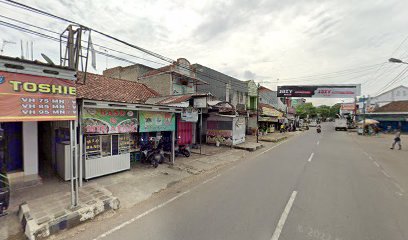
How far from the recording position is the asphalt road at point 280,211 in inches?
162

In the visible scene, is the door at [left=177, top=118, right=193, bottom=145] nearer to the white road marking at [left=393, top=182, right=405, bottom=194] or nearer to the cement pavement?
the cement pavement

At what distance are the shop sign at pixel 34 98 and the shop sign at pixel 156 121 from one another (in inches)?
166

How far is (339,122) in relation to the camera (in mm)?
43344

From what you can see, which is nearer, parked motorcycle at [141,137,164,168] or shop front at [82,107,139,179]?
shop front at [82,107,139,179]

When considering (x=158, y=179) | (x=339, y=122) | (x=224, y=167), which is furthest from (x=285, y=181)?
(x=339, y=122)

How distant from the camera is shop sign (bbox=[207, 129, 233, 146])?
17.0 metres

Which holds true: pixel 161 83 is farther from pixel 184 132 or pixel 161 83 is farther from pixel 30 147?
pixel 30 147

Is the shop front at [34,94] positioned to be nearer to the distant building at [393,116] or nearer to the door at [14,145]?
the door at [14,145]

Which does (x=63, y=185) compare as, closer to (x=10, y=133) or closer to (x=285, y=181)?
(x=10, y=133)

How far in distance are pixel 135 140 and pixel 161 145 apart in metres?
1.46

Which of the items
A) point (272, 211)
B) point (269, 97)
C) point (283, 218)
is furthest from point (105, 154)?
point (269, 97)

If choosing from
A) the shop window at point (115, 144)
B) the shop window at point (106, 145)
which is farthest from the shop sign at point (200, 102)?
the shop window at point (115, 144)

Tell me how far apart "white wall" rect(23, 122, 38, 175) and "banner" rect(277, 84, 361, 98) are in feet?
118

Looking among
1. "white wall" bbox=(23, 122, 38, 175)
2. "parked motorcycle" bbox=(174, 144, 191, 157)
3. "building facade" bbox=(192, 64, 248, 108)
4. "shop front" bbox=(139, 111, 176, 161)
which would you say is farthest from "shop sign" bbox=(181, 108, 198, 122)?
"building facade" bbox=(192, 64, 248, 108)
